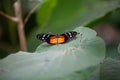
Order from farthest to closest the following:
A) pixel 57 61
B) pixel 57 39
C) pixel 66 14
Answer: pixel 66 14 → pixel 57 39 → pixel 57 61

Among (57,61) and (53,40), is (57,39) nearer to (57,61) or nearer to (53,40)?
(53,40)

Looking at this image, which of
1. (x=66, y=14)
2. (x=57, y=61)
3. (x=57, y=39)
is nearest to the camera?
(x=57, y=61)

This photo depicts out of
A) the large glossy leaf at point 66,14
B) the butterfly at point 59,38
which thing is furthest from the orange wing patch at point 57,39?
the large glossy leaf at point 66,14

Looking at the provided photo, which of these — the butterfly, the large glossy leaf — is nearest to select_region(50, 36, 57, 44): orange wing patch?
the butterfly

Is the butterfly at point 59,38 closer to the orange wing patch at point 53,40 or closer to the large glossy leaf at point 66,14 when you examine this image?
the orange wing patch at point 53,40

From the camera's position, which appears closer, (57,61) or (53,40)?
(57,61)

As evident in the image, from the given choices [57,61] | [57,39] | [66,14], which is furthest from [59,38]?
[66,14]

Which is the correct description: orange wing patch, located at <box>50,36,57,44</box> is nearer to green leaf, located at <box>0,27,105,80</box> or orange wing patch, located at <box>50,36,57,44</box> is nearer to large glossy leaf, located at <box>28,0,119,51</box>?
green leaf, located at <box>0,27,105,80</box>

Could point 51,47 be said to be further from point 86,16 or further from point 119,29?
point 119,29

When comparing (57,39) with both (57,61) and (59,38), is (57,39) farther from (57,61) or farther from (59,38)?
(57,61)
